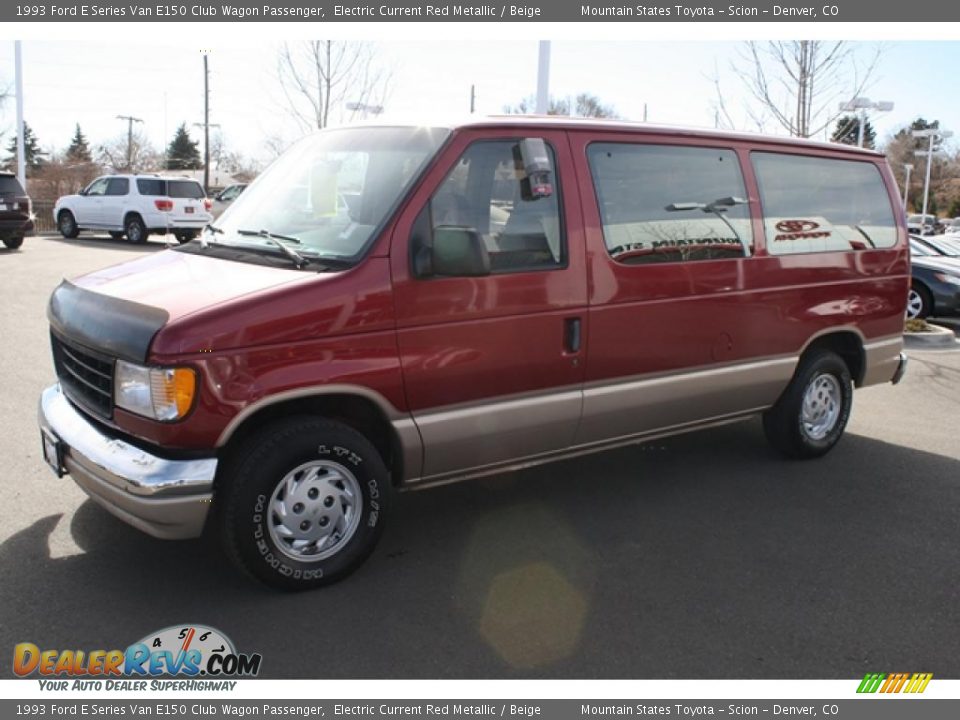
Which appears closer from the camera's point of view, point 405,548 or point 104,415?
point 104,415

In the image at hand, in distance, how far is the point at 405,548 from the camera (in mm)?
4262

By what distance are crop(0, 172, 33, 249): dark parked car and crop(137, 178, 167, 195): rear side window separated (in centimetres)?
407

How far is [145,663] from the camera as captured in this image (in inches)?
126

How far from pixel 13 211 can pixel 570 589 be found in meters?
18.4

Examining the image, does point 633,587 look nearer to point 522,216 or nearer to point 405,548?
point 405,548

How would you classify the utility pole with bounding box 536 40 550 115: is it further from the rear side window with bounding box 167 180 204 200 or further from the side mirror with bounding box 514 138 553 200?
the rear side window with bounding box 167 180 204 200

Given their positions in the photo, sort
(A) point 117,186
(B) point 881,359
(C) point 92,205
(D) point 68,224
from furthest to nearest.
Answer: (D) point 68,224 → (C) point 92,205 → (A) point 117,186 → (B) point 881,359

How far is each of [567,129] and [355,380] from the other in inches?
70.3

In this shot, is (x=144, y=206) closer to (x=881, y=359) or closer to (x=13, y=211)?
(x=13, y=211)

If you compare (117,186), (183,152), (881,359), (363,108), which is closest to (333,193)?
(881,359)

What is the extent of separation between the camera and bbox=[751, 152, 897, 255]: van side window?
209 inches

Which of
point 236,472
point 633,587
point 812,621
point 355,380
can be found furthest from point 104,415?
point 812,621
